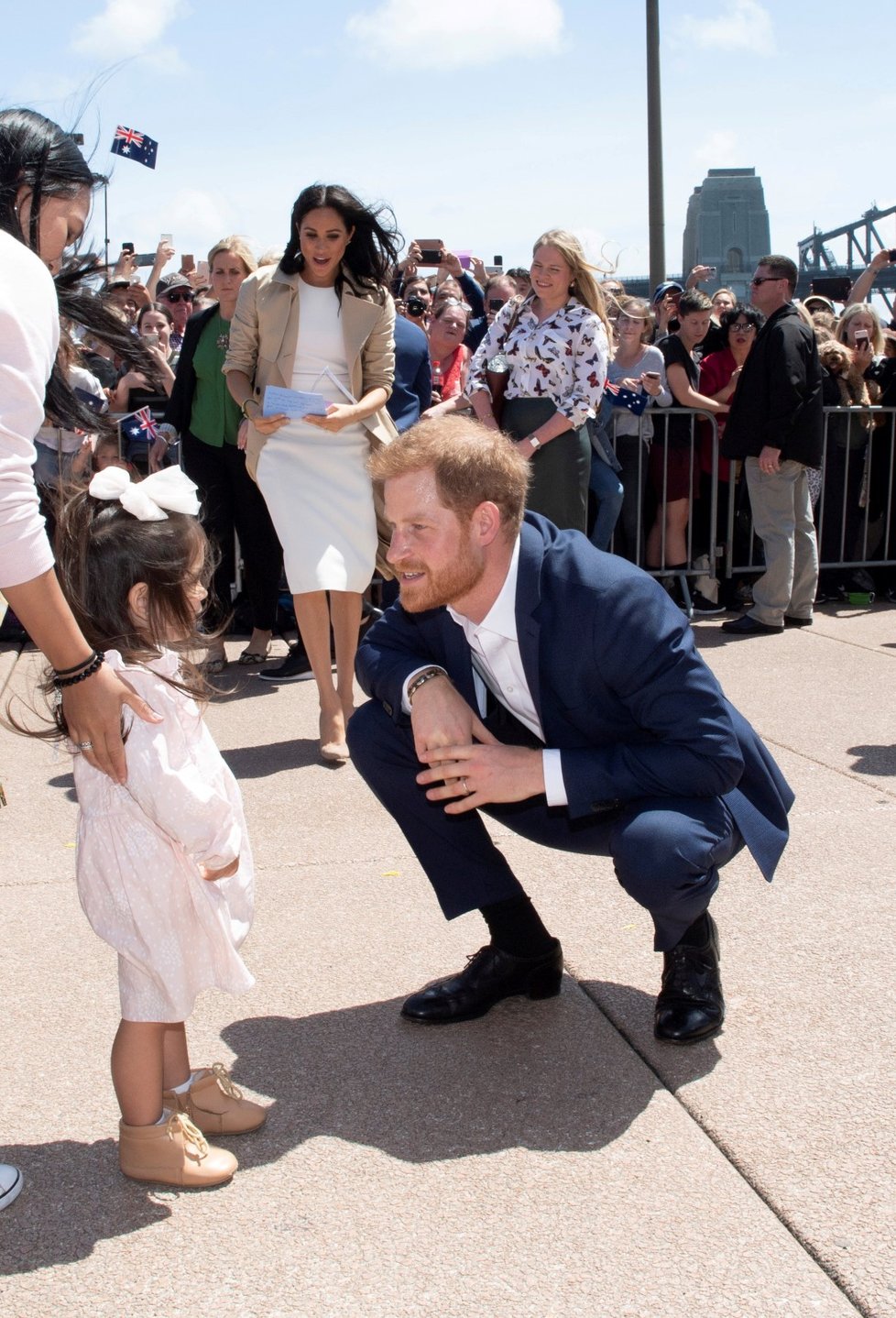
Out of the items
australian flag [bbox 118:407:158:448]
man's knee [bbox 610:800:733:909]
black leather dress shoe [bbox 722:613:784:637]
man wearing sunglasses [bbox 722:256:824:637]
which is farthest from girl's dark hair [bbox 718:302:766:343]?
man's knee [bbox 610:800:733:909]

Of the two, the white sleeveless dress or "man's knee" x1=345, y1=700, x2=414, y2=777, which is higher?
the white sleeveless dress

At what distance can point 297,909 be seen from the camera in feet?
12.6

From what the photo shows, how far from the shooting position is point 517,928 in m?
3.19

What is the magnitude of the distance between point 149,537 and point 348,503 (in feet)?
9.56

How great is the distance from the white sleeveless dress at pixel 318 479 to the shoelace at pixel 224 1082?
9.42 feet

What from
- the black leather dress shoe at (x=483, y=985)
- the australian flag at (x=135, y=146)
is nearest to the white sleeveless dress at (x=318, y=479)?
the black leather dress shoe at (x=483, y=985)

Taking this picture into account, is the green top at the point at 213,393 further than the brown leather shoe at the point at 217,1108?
Yes

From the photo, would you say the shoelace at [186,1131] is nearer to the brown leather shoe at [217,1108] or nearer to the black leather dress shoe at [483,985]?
the brown leather shoe at [217,1108]

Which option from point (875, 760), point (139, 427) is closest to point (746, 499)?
point (139, 427)

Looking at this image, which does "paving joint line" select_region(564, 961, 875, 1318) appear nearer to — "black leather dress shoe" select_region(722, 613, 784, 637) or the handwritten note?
the handwritten note

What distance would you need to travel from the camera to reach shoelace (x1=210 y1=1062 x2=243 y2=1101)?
2.70 m

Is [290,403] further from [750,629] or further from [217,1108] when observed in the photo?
[750,629]

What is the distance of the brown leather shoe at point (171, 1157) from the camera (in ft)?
8.20

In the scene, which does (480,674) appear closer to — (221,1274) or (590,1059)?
(590,1059)
